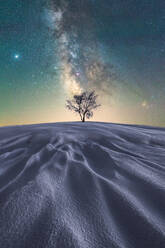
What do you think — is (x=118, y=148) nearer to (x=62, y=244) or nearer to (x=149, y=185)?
(x=149, y=185)

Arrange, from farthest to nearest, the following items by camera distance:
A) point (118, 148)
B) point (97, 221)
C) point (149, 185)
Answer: point (118, 148) → point (149, 185) → point (97, 221)

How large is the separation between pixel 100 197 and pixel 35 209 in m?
0.59

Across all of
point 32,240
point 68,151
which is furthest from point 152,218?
point 68,151

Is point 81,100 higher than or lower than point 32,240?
higher

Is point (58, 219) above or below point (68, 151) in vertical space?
below

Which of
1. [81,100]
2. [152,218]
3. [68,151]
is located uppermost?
[81,100]

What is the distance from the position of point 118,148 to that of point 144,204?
1792mm

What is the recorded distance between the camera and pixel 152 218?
1.00m

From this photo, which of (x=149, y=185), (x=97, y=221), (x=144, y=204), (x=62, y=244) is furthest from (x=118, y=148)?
(x=62, y=244)

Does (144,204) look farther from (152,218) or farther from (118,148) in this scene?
(118,148)

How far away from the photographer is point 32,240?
82cm

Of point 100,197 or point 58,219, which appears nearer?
point 58,219

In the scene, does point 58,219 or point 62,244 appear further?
point 58,219

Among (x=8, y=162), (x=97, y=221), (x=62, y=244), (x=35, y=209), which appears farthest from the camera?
(x=8, y=162)
